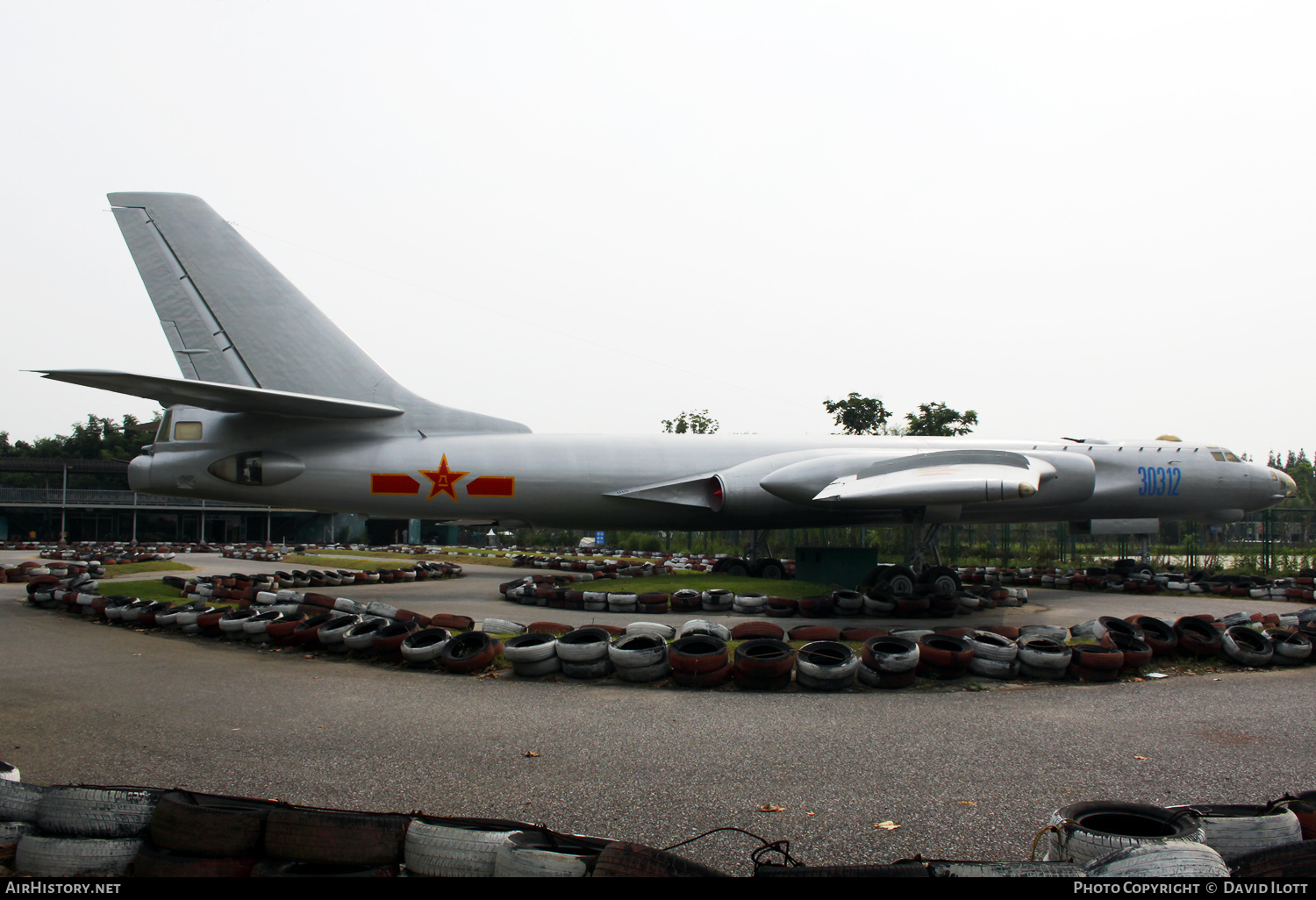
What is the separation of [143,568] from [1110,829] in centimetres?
2829

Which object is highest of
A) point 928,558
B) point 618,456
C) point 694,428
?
point 694,428

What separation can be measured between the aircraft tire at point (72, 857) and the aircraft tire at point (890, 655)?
6.22 metres

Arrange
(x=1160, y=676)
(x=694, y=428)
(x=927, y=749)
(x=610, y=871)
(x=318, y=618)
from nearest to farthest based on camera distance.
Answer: (x=610, y=871) → (x=927, y=749) → (x=1160, y=676) → (x=318, y=618) → (x=694, y=428)

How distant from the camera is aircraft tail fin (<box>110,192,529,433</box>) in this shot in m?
13.4

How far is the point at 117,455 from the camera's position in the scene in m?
73.2

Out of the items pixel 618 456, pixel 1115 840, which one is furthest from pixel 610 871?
pixel 618 456

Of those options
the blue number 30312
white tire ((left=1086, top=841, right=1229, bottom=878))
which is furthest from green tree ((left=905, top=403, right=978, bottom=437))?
white tire ((left=1086, top=841, right=1229, bottom=878))

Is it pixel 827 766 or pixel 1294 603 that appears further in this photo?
pixel 1294 603

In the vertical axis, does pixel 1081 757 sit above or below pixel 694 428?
below

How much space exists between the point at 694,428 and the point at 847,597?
32.3 metres

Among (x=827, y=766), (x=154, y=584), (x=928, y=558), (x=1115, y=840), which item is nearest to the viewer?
(x=1115, y=840)

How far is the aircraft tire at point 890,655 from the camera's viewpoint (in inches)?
295

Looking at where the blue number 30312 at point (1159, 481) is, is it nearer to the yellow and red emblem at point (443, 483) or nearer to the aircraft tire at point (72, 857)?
the yellow and red emblem at point (443, 483)

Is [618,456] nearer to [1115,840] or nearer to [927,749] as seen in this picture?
[927,749]
